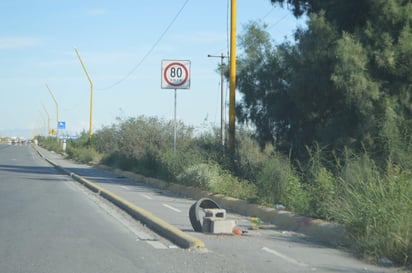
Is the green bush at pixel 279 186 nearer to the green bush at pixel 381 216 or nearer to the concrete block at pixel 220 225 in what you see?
the green bush at pixel 381 216

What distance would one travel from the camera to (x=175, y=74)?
25078mm

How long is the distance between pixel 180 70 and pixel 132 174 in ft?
25.0

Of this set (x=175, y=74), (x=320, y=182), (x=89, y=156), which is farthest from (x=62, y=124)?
(x=320, y=182)

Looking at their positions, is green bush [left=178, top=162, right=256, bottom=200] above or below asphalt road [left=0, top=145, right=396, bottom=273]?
above

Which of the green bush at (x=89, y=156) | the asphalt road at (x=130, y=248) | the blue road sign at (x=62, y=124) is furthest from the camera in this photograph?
the blue road sign at (x=62, y=124)

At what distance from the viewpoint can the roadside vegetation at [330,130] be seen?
1045 cm

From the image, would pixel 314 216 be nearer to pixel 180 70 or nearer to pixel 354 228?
pixel 354 228

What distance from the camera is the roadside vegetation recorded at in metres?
10.5

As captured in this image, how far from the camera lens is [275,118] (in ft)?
76.7

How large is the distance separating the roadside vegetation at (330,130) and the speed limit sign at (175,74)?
2368 mm

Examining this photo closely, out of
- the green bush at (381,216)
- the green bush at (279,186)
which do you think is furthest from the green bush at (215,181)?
the green bush at (381,216)

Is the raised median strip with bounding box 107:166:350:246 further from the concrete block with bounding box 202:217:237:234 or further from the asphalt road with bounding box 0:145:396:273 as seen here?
the concrete block with bounding box 202:217:237:234

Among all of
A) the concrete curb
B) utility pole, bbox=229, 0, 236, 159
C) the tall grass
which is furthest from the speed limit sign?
the concrete curb

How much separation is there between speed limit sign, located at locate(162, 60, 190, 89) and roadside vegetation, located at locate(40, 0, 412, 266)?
2.37 meters
